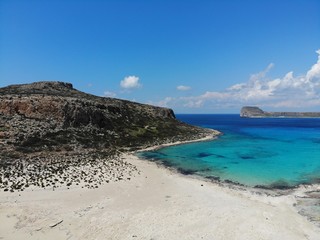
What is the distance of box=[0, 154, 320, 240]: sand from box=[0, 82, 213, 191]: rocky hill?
624cm

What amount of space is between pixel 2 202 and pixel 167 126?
251ft

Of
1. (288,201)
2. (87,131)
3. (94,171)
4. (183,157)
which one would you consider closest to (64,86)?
(87,131)

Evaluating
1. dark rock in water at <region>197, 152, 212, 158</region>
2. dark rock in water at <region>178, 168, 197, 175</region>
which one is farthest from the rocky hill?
dark rock in water at <region>197, 152, 212, 158</region>

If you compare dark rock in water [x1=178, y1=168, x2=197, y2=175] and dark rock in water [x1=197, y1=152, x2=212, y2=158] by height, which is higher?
dark rock in water [x1=197, y1=152, x2=212, y2=158]

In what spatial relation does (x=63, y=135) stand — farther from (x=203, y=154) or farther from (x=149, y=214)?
(x=149, y=214)

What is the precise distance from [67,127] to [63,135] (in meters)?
6.12

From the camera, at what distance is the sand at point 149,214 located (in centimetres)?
2277

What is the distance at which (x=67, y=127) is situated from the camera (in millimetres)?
70312

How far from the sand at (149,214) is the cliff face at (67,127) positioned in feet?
91.5

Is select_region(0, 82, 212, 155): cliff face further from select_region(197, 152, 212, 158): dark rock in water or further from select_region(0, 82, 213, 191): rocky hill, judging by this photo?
select_region(197, 152, 212, 158): dark rock in water

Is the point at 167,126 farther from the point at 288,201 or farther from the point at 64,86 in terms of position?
the point at 288,201

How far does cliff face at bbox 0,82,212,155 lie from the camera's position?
5853cm

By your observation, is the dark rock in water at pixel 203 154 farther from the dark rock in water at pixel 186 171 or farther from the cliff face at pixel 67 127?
the cliff face at pixel 67 127

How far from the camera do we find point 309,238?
73.8 ft
